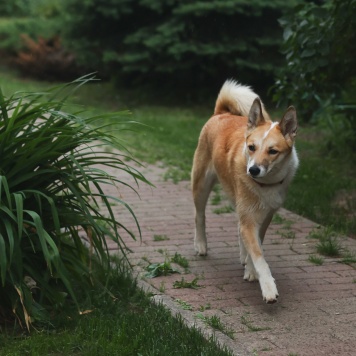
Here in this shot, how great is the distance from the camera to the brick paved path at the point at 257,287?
468 cm

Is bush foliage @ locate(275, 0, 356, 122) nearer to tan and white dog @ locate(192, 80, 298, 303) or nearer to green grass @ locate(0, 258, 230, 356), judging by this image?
tan and white dog @ locate(192, 80, 298, 303)

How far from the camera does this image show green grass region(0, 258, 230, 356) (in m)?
4.39

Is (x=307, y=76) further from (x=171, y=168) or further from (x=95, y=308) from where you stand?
(x=95, y=308)

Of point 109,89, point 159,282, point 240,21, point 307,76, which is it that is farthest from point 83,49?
point 159,282

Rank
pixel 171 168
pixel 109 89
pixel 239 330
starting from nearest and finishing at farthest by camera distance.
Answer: pixel 239 330, pixel 171 168, pixel 109 89

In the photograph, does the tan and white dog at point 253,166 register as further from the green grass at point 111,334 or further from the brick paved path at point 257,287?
the green grass at point 111,334

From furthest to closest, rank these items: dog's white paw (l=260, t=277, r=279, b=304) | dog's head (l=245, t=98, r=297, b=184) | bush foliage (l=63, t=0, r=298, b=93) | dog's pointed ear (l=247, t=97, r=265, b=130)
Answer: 1. bush foliage (l=63, t=0, r=298, b=93)
2. dog's pointed ear (l=247, t=97, r=265, b=130)
3. dog's head (l=245, t=98, r=297, b=184)
4. dog's white paw (l=260, t=277, r=279, b=304)

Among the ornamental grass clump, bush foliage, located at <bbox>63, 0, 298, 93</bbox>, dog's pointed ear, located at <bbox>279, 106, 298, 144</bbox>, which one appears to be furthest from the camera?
bush foliage, located at <bbox>63, 0, 298, 93</bbox>

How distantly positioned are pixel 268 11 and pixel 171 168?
5416mm

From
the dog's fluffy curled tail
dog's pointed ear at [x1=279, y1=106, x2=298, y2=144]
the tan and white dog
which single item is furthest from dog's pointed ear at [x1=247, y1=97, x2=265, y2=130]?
the dog's fluffy curled tail

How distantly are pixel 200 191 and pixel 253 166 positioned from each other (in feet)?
4.53

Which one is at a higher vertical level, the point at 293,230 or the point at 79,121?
the point at 79,121

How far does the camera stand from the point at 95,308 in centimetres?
504

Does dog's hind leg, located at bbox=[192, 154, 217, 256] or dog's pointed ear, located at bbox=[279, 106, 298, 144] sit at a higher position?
dog's pointed ear, located at bbox=[279, 106, 298, 144]
